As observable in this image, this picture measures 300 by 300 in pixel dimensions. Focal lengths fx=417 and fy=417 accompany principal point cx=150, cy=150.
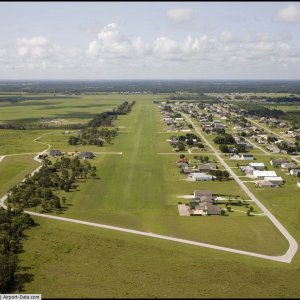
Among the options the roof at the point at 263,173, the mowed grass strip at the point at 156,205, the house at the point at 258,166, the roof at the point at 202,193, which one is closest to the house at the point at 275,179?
the roof at the point at 263,173

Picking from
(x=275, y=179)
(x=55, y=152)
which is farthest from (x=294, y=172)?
(x=55, y=152)

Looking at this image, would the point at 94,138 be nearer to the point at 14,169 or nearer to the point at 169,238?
the point at 14,169

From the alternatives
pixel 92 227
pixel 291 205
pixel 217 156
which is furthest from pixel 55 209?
pixel 217 156

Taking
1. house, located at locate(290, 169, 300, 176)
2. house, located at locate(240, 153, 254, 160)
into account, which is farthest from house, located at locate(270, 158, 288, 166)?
house, located at locate(290, 169, 300, 176)

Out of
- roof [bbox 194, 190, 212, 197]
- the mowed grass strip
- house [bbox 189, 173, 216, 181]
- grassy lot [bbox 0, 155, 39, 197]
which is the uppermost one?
roof [bbox 194, 190, 212, 197]

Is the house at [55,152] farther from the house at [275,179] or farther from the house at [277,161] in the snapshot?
the house at [277,161]

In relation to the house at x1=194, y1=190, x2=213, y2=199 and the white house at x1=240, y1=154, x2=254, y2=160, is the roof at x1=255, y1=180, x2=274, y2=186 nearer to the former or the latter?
the house at x1=194, y1=190, x2=213, y2=199
